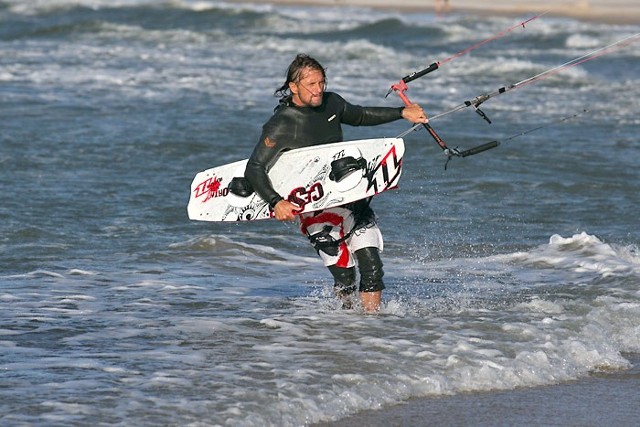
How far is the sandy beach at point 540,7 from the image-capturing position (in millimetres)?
41688

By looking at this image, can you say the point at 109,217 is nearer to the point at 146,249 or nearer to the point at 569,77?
the point at 146,249

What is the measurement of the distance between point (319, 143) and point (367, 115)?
34 cm

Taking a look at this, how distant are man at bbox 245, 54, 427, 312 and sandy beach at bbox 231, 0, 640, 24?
113ft

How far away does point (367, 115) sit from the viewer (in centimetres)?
721

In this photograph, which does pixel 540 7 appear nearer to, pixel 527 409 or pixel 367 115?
pixel 367 115

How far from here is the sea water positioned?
20.0 feet

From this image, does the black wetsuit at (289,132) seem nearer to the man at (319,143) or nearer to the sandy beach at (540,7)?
the man at (319,143)

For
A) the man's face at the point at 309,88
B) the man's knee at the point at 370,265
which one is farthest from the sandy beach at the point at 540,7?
the man's face at the point at 309,88

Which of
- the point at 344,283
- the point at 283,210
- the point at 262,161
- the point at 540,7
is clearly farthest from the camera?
the point at 540,7

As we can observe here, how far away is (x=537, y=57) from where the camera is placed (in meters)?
28.9

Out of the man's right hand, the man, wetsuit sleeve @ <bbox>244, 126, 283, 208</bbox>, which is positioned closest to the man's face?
the man

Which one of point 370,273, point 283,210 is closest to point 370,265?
point 370,273

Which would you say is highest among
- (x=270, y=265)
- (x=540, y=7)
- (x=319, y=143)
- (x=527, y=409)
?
(x=540, y=7)

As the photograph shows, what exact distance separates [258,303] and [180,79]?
1438 cm
